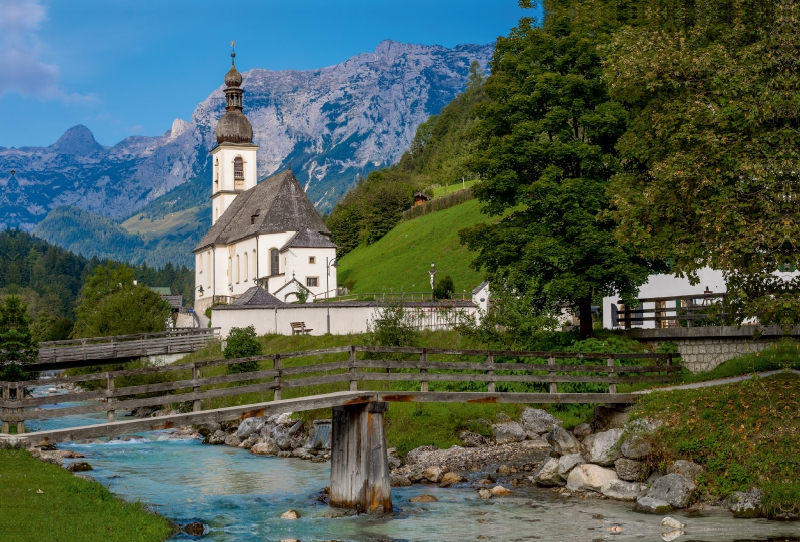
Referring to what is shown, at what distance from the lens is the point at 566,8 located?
33875mm

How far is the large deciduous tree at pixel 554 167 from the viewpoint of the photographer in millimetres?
30719

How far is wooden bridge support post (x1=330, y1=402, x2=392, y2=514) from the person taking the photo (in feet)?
61.8

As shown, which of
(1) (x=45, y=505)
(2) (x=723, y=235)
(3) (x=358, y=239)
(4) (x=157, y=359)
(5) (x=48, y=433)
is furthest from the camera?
(3) (x=358, y=239)

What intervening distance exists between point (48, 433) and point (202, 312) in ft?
267

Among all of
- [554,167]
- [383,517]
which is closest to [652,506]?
[383,517]

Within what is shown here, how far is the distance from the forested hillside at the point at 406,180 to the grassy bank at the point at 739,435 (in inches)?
2316

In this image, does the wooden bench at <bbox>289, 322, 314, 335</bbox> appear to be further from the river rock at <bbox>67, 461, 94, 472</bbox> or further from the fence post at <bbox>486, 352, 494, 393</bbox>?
the fence post at <bbox>486, 352, 494, 393</bbox>

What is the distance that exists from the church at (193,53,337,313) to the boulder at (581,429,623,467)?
50.7 m

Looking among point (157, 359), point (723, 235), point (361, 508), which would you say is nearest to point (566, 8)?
point (723, 235)

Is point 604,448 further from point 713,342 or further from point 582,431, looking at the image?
point 713,342

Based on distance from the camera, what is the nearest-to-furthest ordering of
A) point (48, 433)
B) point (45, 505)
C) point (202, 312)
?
point (45, 505) → point (48, 433) → point (202, 312)

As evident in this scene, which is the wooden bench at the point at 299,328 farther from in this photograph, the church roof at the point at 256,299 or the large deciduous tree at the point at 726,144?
the large deciduous tree at the point at 726,144

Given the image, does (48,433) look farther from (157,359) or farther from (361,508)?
(157,359)

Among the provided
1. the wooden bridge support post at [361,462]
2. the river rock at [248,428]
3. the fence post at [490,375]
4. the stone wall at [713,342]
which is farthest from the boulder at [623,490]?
the river rock at [248,428]
